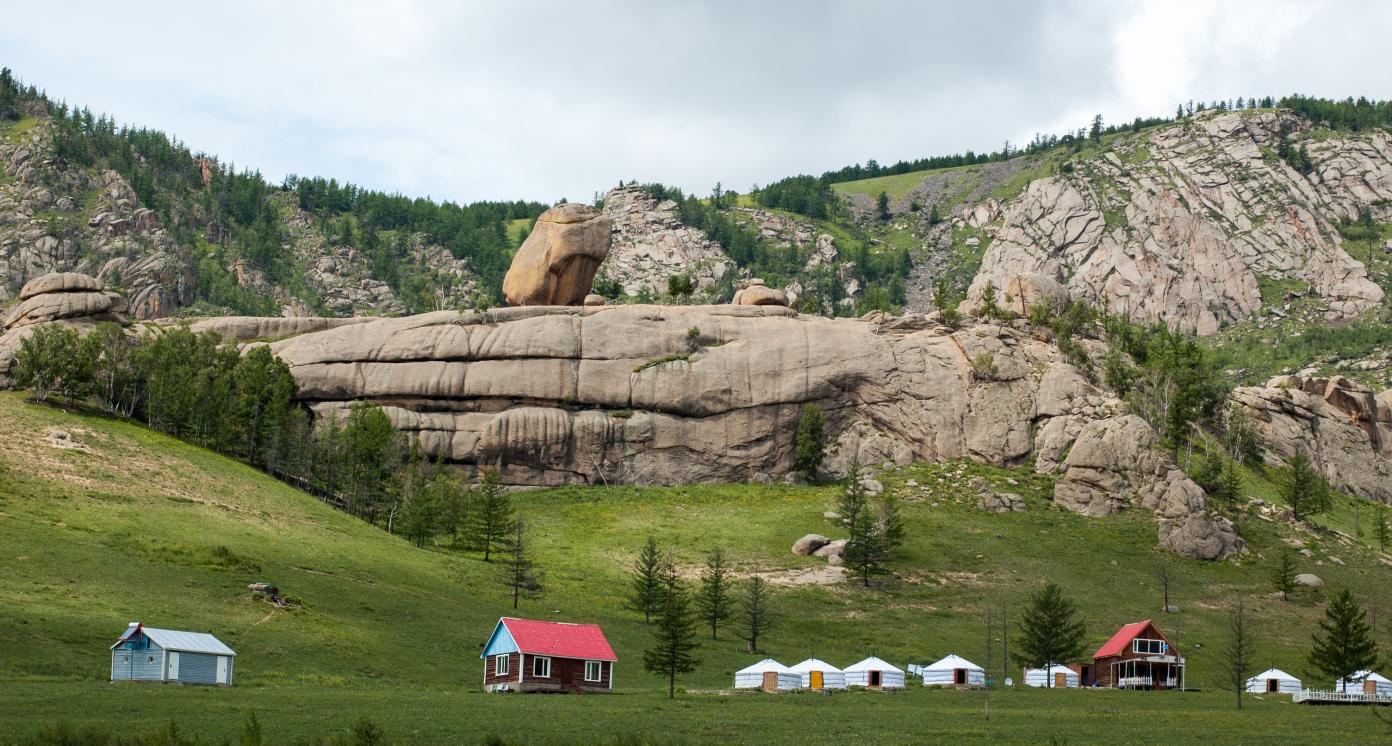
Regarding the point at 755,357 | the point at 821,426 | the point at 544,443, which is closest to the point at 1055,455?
the point at 821,426

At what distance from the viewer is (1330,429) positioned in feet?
584

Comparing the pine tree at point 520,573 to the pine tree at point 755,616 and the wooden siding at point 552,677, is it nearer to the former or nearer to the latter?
the pine tree at point 755,616

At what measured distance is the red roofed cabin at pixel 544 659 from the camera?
81.1 m

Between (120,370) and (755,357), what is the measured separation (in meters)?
71.9

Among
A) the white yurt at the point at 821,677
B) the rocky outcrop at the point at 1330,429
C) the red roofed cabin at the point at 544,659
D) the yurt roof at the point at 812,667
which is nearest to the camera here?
the red roofed cabin at the point at 544,659

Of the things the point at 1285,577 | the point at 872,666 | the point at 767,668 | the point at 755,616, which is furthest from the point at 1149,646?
the point at 767,668

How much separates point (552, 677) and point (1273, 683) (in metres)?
53.5

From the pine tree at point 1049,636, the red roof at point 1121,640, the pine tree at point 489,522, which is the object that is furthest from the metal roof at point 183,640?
the red roof at point 1121,640

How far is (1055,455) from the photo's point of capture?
493 feet

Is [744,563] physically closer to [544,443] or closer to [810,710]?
[544,443]

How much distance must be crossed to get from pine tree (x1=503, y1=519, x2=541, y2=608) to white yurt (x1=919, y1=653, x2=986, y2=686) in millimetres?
32964

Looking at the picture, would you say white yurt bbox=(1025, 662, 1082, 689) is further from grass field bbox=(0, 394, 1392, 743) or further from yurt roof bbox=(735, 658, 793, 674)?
yurt roof bbox=(735, 658, 793, 674)

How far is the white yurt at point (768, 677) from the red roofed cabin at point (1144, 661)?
2635 centimetres

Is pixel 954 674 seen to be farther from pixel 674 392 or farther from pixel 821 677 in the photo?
pixel 674 392
